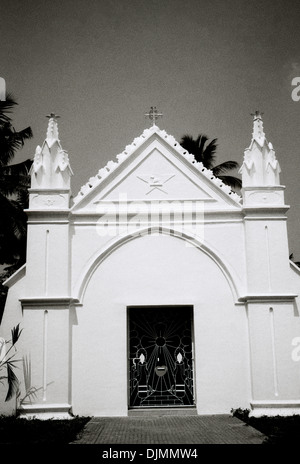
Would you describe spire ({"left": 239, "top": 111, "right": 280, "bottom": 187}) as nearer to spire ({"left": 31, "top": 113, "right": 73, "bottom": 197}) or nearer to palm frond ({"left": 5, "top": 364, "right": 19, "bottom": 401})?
spire ({"left": 31, "top": 113, "right": 73, "bottom": 197})

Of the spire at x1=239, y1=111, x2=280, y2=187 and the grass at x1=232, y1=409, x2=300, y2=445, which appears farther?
the spire at x1=239, y1=111, x2=280, y2=187

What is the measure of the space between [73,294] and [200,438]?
5528 mm

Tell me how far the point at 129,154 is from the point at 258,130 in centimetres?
381

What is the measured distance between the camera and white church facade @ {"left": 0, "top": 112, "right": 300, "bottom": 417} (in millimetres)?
15258

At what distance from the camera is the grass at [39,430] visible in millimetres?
11492

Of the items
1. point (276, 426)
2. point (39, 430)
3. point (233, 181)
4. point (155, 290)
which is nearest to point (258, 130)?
point (155, 290)

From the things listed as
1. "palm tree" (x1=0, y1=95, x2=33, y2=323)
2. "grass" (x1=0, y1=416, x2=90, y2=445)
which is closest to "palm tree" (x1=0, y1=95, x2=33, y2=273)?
"palm tree" (x1=0, y1=95, x2=33, y2=323)

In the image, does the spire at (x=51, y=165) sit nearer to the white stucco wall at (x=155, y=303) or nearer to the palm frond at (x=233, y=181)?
the white stucco wall at (x=155, y=303)

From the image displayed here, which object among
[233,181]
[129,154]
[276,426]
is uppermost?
[233,181]

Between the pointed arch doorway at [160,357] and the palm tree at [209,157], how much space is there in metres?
14.4

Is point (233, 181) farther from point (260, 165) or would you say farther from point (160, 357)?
point (160, 357)

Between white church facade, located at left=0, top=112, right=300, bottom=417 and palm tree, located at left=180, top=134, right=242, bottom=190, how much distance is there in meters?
12.7

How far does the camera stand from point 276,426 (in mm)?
12867

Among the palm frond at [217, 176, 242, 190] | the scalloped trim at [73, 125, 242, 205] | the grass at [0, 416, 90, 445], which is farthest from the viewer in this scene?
the palm frond at [217, 176, 242, 190]
